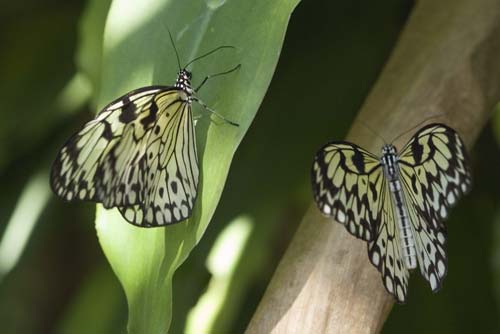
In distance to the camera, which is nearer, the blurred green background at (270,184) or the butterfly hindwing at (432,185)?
the butterfly hindwing at (432,185)

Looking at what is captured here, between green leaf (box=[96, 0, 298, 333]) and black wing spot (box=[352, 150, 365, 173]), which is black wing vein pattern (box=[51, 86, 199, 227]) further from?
black wing spot (box=[352, 150, 365, 173])

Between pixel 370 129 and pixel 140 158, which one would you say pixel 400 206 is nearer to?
pixel 370 129

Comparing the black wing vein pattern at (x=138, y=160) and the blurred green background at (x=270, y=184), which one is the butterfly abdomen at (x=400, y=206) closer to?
the black wing vein pattern at (x=138, y=160)

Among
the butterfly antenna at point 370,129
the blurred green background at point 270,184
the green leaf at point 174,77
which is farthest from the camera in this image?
the blurred green background at point 270,184

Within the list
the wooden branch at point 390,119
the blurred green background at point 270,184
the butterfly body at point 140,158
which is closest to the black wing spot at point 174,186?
the butterfly body at point 140,158

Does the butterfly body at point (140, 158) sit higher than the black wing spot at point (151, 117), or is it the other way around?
the black wing spot at point (151, 117)

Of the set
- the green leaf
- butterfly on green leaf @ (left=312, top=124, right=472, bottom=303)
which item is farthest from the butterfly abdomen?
the green leaf

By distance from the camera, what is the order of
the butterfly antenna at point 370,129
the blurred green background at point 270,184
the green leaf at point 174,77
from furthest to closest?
the blurred green background at point 270,184
the butterfly antenna at point 370,129
the green leaf at point 174,77
